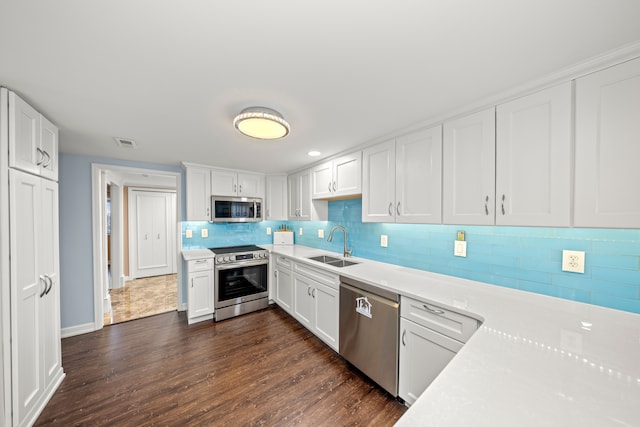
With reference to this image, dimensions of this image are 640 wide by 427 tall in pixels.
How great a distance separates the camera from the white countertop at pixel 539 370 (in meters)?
0.62

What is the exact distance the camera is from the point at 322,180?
3.09 meters

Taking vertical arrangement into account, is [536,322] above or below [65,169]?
below

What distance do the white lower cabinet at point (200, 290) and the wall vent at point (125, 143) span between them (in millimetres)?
1517

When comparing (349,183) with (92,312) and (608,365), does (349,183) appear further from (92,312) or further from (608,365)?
(92,312)

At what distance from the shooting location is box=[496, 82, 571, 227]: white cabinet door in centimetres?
125

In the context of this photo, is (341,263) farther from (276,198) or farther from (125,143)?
(125,143)

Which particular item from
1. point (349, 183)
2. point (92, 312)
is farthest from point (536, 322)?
point (92, 312)

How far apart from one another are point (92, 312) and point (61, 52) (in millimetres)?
3145

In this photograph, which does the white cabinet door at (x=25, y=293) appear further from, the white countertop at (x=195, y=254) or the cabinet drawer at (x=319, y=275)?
the cabinet drawer at (x=319, y=275)

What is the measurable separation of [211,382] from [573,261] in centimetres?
282

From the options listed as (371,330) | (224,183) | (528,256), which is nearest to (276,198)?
(224,183)

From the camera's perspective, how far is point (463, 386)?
723 mm

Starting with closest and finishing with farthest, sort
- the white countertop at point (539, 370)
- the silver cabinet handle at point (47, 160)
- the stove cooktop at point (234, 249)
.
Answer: the white countertop at point (539, 370) < the silver cabinet handle at point (47, 160) < the stove cooktop at point (234, 249)

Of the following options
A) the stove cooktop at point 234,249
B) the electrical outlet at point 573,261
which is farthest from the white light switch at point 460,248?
the stove cooktop at point 234,249
